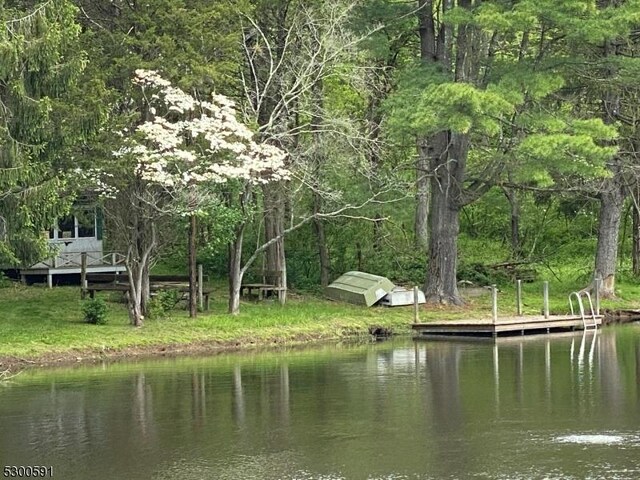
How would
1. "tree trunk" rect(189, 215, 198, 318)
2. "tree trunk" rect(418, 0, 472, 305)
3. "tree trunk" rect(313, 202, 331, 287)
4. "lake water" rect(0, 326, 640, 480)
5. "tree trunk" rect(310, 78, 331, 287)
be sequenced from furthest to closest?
"tree trunk" rect(313, 202, 331, 287) → "tree trunk" rect(418, 0, 472, 305) → "tree trunk" rect(310, 78, 331, 287) → "tree trunk" rect(189, 215, 198, 318) → "lake water" rect(0, 326, 640, 480)

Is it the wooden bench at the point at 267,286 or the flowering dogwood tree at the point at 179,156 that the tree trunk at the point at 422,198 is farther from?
the flowering dogwood tree at the point at 179,156

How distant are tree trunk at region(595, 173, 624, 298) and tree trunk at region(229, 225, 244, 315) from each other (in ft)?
36.3

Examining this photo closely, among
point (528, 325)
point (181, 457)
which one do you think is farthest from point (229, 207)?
point (181, 457)

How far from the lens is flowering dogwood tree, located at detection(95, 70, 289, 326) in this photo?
23734mm

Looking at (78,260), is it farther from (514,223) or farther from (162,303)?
(514,223)

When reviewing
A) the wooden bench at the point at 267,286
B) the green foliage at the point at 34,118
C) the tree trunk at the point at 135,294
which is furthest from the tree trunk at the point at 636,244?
the green foliage at the point at 34,118

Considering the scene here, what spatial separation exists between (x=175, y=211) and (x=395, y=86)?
1072 cm

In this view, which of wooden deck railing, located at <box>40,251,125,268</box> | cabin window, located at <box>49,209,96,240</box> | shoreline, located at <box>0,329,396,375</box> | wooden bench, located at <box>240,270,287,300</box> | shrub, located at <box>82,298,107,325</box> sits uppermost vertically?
cabin window, located at <box>49,209,96,240</box>

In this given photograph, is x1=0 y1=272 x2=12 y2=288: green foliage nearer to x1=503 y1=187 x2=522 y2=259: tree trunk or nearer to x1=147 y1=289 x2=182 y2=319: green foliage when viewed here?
x1=147 y1=289 x2=182 y2=319: green foliage

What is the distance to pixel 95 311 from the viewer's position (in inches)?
Result: 974

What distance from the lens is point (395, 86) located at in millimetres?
32188

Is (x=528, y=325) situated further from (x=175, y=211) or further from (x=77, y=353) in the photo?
(x=77, y=353)

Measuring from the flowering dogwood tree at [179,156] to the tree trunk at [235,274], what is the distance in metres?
1.76

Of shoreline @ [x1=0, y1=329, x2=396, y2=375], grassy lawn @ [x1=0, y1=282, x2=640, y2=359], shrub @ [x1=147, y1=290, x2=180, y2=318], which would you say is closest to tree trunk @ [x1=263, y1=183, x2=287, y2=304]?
grassy lawn @ [x1=0, y1=282, x2=640, y2=359]
